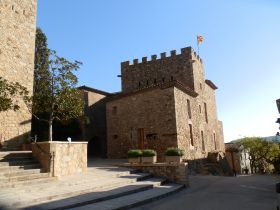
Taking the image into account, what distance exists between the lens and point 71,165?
10.6 meters

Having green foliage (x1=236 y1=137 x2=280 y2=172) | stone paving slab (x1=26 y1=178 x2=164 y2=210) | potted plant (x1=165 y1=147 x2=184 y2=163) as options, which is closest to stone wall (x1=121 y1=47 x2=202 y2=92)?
potted plant (x1=165 y1=147 x2=184 y2=163)

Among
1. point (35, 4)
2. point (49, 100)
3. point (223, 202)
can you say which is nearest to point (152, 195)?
point (223, 202)

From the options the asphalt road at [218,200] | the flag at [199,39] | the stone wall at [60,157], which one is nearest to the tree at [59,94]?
the stone wall at [60,157]

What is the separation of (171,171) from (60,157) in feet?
15.9

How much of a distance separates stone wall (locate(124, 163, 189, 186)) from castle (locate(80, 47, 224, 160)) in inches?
207

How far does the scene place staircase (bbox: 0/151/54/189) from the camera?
8.17m

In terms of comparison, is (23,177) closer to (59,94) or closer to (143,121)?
(59,94)

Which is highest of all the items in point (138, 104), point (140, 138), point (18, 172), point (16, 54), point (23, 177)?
point (16, 54)

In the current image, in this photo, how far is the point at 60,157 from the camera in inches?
400

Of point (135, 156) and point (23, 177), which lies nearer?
point (23, 177)

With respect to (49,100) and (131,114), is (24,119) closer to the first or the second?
(49,100)

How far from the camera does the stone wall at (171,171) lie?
1161 cm

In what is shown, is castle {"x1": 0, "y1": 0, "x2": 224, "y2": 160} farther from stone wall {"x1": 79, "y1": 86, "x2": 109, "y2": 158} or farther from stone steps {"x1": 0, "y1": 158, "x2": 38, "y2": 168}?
stone steps {"x1": 0, "y1": 158, "x2": 38, "y2": 168}

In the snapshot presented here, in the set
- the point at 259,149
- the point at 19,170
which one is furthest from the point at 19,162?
the point at 259,149
